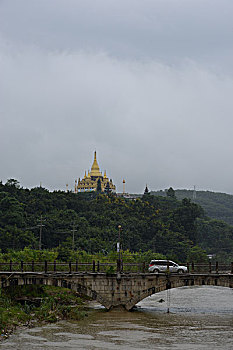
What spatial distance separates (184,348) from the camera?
3450cm

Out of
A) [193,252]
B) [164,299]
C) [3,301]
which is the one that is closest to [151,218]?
[193,252]

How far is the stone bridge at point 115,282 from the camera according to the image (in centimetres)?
4603

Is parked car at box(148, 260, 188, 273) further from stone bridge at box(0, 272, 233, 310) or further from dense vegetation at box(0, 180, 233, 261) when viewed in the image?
dense vegetation at box(0, 180, 233, 261)

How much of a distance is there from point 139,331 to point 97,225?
89479 mm

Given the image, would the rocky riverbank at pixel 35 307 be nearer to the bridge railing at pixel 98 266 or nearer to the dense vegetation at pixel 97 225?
the bridge railing at pixel 98 266

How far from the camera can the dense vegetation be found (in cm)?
10875

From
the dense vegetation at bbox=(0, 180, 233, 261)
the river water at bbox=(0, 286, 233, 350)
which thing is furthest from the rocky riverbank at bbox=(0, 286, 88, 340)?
the dense vegetation at bbox=(0, 180, 233, 261)

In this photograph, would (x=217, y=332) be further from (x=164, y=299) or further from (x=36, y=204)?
(x=36, y=204)

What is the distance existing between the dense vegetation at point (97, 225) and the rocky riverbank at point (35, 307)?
36620mm

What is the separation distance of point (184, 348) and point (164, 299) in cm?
3098

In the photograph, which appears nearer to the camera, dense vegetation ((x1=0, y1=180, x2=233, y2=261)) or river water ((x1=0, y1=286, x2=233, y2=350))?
river water ((x1=0, y1=286, x2=233, y2=350))

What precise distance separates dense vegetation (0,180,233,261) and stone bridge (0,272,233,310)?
136 feet

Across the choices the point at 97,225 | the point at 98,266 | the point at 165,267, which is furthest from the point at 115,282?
the point at 97,225

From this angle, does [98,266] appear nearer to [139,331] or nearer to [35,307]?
[35,307]
